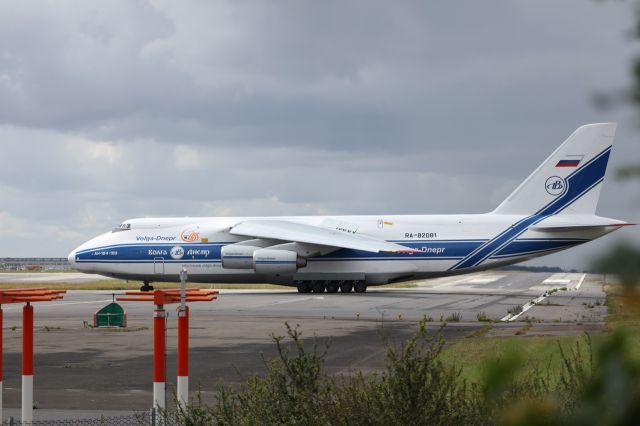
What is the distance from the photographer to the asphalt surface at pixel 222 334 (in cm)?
1477

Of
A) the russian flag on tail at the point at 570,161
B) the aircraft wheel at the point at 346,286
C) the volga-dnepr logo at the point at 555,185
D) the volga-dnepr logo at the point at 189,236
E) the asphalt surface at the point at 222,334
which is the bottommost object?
the asphalt surface at the point at 222,334

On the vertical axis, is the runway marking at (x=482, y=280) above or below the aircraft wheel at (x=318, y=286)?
above

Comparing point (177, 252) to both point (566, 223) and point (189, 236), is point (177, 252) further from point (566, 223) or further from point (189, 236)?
point (566, 223)

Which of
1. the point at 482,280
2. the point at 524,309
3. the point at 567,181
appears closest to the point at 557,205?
the point at 567,181

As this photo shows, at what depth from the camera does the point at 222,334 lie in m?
24.0

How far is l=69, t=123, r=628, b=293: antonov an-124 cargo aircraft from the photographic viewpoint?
4141 cm

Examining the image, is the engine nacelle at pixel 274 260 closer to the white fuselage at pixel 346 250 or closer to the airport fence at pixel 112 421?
the white fuselage at pixel 346 250

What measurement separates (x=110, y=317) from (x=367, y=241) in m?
17.9

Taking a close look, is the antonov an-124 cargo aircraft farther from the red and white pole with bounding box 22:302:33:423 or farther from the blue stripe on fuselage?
the red and white pole with bounding box 22:302:33:423

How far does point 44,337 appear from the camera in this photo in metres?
23.7

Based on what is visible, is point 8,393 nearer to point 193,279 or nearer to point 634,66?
point 634,66

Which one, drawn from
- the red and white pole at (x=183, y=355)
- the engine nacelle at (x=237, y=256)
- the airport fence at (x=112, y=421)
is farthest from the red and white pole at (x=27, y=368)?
the engine nacelle at (x=237, y=256)

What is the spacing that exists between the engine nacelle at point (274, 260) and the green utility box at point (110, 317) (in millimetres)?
15282

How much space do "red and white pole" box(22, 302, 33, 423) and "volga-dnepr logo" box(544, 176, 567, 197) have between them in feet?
114
